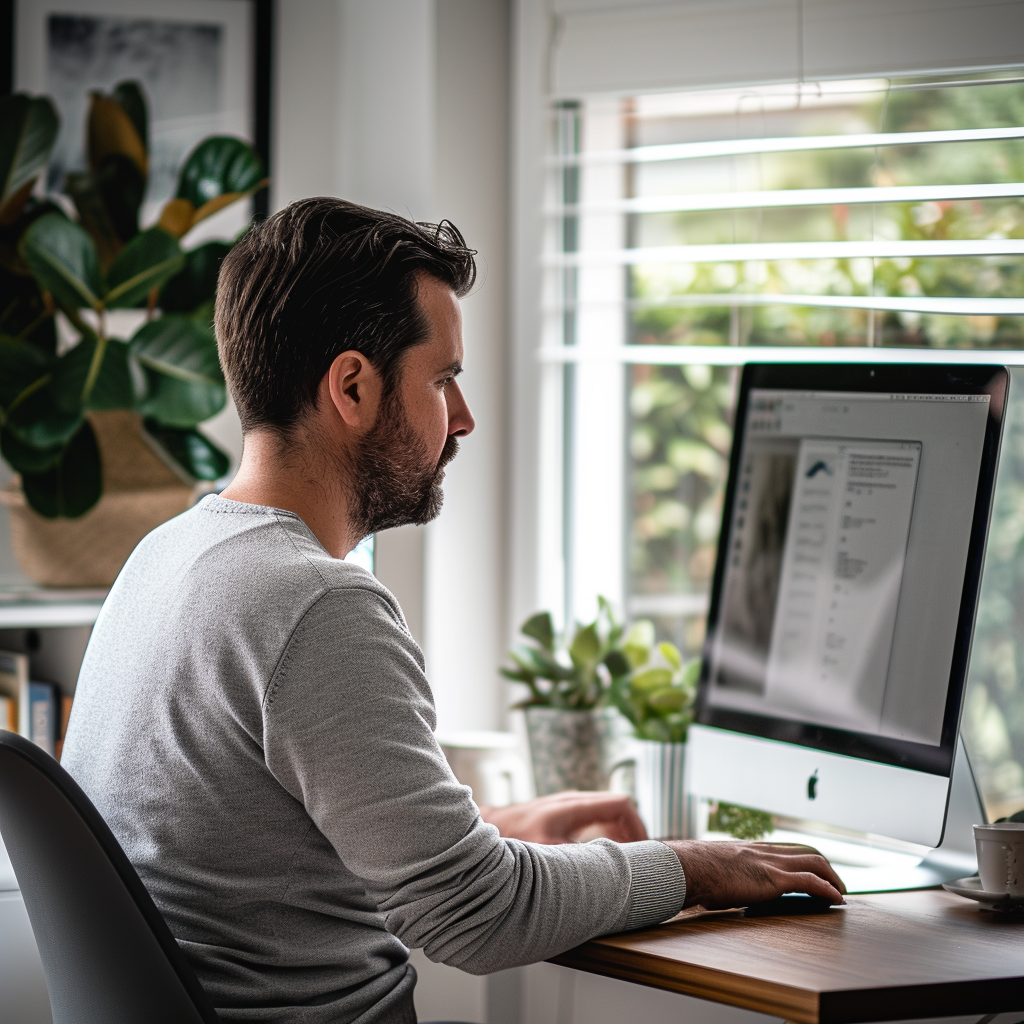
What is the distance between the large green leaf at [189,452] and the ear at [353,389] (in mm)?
877

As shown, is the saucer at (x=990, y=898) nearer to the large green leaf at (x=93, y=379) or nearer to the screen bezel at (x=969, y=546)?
the screen bezel at (x=969, y=546)

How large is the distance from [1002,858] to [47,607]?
4.87 ft

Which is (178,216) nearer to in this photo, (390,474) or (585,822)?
(390,474)

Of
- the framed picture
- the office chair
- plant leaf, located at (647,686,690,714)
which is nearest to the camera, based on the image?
the office chair

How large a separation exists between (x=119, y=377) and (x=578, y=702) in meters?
0.89

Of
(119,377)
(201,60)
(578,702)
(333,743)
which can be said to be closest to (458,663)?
(578,702)

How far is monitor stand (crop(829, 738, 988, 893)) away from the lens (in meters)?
1.33

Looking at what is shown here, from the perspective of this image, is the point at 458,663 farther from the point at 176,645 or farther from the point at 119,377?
the point at 176,645

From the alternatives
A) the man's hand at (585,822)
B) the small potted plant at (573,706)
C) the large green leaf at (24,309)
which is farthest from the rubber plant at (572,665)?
the large green leaf at (24,309)

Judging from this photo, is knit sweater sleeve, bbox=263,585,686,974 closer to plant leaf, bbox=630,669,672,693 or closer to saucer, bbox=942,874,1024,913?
saucer, bbox=942,874,1024,913

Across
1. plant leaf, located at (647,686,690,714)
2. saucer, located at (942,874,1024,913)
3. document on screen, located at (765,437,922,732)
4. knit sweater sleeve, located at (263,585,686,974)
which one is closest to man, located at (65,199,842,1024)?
knit sweater sleeve, located at (263,585,686,974)

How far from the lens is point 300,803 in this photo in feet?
3.34

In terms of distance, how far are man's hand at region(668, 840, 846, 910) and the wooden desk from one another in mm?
23

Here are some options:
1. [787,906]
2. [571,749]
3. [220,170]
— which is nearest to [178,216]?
[220,170]
